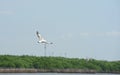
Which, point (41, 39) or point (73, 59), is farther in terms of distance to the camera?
point (73, 59)

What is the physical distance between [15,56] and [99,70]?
26.7 metres

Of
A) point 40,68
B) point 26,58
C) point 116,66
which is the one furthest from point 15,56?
point 116,66

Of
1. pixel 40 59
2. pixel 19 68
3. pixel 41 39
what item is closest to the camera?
pixel 41 39

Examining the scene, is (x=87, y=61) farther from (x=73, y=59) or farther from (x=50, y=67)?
(x=50, y=67)

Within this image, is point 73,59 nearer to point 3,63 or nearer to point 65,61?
point 65,61

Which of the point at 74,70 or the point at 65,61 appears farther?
the point at 65,61

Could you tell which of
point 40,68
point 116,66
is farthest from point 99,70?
point 40,68

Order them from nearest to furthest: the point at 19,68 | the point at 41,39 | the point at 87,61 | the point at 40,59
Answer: the point at 41,39 < the point at 19,68 < the point at 40,59 < the point at 87,61

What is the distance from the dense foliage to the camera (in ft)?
547

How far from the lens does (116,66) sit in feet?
601

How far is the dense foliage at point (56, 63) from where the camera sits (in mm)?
166625

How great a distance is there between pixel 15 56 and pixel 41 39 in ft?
282

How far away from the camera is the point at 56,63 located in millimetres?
176625

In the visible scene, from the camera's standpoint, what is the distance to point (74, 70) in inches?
6698
